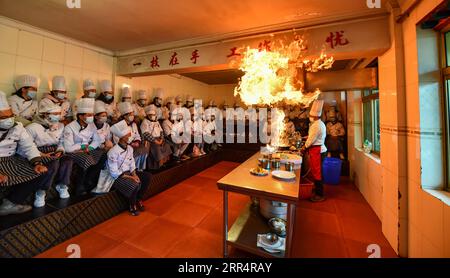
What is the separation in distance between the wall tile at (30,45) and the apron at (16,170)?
164 cm

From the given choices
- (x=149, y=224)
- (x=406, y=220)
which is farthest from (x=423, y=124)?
(x=149, y=224)

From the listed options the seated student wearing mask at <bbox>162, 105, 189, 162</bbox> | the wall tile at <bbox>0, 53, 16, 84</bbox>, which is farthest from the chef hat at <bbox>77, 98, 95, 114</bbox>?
the seated student wearing mask at <bbox>162, 105, 189, 162</bbox>

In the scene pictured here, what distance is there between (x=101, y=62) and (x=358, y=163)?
220 inches

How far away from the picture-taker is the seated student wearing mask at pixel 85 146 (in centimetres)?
262

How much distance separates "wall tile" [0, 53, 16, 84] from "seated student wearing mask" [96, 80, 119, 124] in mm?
1081

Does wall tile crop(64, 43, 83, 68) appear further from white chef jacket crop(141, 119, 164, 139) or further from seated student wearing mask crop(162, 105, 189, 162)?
seated student wearing mask crop(162, 105, 189, 162)

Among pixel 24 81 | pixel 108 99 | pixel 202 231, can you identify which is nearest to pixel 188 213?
pixel 202 231

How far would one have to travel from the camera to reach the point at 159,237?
221 cm

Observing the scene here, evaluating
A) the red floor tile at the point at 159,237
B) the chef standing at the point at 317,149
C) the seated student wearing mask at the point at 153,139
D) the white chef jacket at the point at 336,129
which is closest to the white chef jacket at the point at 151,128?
the seated student wearing mask at the point at 153,139

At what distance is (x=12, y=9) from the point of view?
2232mm

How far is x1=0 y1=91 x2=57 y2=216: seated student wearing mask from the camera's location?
1.93 metres

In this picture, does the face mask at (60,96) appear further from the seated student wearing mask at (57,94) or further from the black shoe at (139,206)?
the black shoe at (139,206)

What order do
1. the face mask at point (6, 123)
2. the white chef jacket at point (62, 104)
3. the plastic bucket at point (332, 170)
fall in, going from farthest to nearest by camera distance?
1. the plastic bucket at point (332, 170)
2. the white chef jacket at point (62, 104)
3. the face mask at point (6, 123)
